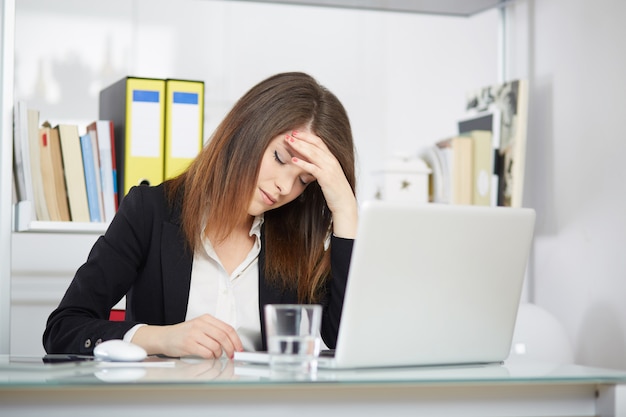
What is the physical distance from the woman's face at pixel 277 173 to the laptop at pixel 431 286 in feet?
1.76

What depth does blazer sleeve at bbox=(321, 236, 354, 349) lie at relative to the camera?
1.64 meters

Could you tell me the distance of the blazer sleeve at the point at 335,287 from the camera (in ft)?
5.40

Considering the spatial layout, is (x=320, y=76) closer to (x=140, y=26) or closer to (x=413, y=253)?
(x=140, y=26)

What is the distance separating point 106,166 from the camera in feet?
7.50

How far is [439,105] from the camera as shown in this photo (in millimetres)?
2908

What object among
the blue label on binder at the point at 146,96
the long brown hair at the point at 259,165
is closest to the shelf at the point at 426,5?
the blue label on binder at the point at 146,96

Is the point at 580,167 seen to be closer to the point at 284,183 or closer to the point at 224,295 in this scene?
the point at 284,183

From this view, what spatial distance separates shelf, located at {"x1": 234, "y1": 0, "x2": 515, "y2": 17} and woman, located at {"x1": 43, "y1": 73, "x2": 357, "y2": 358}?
1.04 m

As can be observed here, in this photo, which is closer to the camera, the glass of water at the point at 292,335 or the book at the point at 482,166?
the glass of water at the point at 292,335

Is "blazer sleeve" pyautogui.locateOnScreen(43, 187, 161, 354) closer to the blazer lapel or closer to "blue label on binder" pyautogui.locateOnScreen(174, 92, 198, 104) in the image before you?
the blazer lapel

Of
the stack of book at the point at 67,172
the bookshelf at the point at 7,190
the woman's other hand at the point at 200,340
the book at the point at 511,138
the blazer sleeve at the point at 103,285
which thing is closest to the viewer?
the woman's other hand at the point at 200,340

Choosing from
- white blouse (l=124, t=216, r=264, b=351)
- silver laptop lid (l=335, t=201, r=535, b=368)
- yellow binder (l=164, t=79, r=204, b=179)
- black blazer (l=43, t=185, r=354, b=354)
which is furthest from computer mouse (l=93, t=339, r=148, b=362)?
yellow binder (l=164, t=79, r=204, b=179)

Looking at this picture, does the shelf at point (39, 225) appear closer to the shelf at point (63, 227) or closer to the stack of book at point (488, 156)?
the shelf at point (63, 227)

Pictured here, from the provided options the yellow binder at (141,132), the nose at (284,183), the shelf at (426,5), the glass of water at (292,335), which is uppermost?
the shelf at (426,5)
